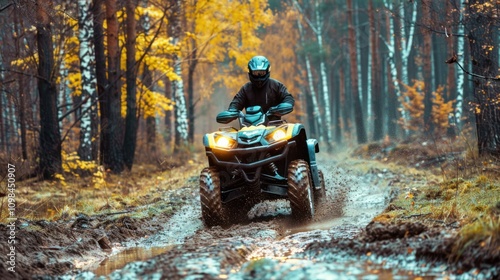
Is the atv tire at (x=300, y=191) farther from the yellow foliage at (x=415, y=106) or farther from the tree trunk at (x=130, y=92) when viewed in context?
the yellow foliage at (x=415, y=106)

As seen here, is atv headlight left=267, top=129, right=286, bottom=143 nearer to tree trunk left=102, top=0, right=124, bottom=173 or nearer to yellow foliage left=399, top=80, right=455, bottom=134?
tree trunk left=102, top=0, right=124, bottom=173

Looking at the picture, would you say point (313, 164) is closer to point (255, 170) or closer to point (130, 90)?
Result: point (255, 170)

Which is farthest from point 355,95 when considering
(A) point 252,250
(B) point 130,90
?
(A) point 252,250

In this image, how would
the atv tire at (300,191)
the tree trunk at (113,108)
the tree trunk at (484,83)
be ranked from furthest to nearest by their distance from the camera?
the tree trunk at (113,108) → the tree trunk at (484,83) → the atv tire at (300,191)

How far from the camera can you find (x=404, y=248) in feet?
19.5

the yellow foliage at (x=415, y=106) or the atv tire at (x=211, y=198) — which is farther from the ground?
the yellow foliage at (x=415, y=106)

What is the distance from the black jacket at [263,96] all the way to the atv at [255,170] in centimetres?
73

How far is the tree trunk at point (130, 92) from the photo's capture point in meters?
21.0

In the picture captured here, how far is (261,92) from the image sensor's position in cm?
1117

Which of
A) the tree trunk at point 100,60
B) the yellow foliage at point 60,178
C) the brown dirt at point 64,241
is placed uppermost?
the tree trunk at point 100,60

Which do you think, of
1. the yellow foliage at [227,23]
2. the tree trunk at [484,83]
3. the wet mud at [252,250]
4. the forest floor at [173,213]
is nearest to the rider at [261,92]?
the wet mud at [252,250]

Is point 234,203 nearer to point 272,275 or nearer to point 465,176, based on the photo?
point 465,176

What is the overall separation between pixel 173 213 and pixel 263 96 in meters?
2.61

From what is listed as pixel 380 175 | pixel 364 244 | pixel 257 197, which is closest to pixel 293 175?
pixel 257 197
